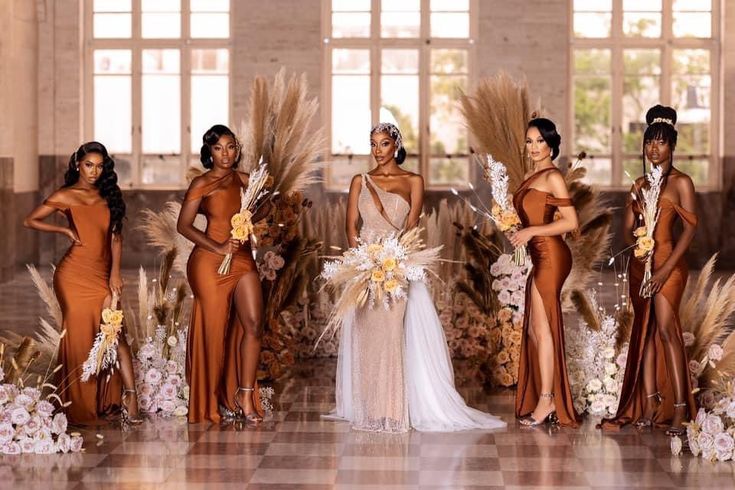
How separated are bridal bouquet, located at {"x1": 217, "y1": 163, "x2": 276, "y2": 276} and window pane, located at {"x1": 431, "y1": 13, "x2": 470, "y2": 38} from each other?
1104 centimetres

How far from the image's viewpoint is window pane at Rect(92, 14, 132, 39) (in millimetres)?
18203

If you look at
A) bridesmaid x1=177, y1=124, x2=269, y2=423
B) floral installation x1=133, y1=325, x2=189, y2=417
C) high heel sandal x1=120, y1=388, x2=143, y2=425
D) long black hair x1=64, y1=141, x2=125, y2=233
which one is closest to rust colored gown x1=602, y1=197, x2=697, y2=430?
bridesmaid x1=177, y1=124, x2=269, y2=423

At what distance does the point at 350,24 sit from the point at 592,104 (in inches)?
138

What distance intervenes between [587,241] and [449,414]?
2025mm

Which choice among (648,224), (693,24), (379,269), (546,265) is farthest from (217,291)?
(693,24)

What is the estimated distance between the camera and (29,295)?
46.9 feet

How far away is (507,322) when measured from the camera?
29.0ft

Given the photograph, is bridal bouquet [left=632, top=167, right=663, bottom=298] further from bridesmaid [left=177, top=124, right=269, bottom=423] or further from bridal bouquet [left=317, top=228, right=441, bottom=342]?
bridesmaid [left=177, top=124, right=269, bottom=423]

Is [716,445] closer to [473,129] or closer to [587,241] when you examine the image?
[587,241]

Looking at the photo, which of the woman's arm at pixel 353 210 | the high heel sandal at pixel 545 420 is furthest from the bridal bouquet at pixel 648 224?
the woman's arm at pixel 353 210

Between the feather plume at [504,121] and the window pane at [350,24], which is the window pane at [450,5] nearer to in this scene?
the window pane at [350,24]

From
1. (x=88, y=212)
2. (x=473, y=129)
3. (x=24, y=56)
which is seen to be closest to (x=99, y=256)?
(x=88, y=212)

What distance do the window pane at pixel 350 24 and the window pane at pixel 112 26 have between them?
2873 millimetres

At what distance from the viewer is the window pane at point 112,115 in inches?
715
